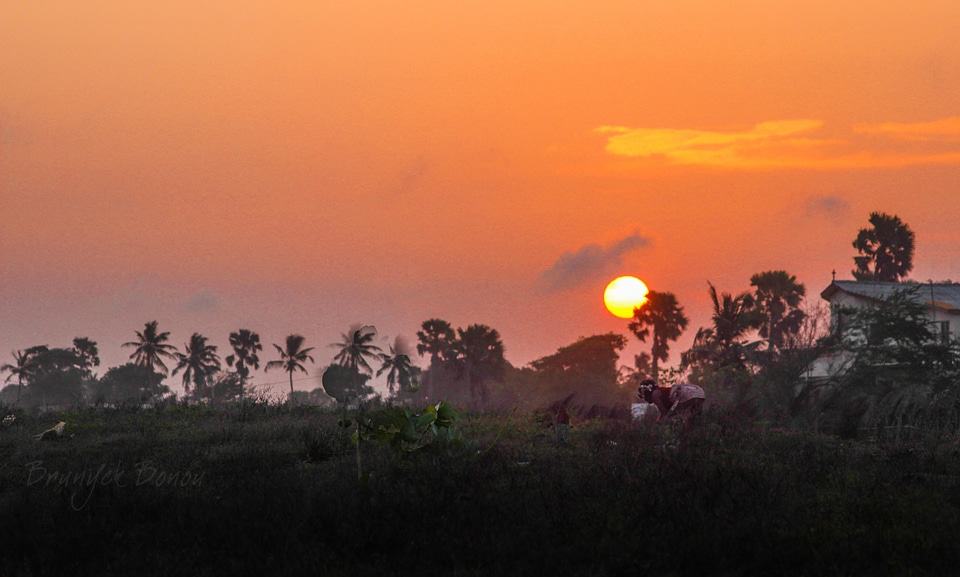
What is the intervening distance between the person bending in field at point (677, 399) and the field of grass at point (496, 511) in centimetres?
309

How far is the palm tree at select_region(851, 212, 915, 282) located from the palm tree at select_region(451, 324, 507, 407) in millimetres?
33157

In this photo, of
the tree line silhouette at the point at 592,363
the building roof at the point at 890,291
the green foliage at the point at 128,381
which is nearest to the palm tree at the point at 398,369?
the tree line silhouette at the point at 592,363

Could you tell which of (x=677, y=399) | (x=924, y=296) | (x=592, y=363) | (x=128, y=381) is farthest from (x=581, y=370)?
(x=677, y=399)

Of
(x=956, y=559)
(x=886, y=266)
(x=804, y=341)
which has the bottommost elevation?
(x=956, y=559)

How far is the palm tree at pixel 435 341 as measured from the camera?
303 ft

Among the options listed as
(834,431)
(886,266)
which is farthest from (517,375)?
(834,431)

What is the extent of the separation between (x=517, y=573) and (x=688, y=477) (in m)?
3.67

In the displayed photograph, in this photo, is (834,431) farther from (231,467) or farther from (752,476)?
(231,467)

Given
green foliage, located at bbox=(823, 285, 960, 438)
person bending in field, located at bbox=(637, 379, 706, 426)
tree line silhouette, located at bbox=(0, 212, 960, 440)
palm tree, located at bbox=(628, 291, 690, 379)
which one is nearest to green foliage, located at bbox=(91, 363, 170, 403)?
tree line silhouette, located at bbox=(0, 212, 960, 440)

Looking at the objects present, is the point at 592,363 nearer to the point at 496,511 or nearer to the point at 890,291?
the point at 890,291

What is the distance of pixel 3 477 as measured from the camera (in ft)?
47.6

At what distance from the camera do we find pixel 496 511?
34.2 feet

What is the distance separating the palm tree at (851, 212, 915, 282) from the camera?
70188 millimetres

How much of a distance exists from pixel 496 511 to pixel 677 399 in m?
9.90
